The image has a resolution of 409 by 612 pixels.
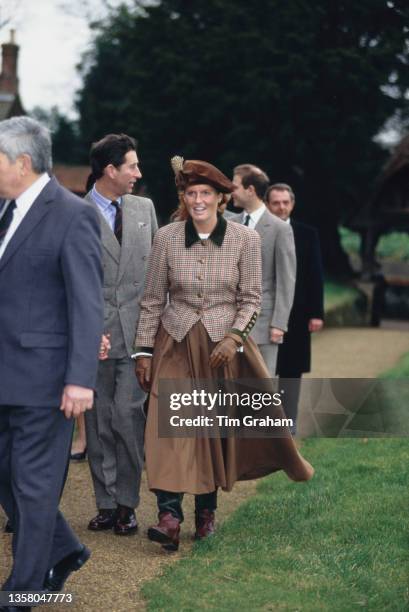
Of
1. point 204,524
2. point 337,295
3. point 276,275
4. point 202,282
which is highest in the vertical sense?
point 202,282

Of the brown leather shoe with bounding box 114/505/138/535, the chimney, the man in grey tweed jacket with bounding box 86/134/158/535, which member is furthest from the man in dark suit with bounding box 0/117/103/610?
the chimney

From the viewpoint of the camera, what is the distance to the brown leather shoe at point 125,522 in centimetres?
625

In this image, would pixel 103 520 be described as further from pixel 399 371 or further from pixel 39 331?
pixel 399 371

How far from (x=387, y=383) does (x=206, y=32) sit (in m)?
18.9

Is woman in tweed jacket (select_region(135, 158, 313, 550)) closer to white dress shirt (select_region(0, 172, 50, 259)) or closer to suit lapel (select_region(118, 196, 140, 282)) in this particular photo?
suit lapel (select_region(118, 196, 140, 282))

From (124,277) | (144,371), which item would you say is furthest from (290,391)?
(144,371)

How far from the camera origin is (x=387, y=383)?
42.7 ft

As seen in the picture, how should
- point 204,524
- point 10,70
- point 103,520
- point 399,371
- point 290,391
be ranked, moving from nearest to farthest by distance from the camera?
point 204,524 < point 103,520 < point 290,391 < point 399,371 < point 10,70

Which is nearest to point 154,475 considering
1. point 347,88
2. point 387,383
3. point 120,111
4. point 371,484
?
point 371,484

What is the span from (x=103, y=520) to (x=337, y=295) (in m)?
20.5

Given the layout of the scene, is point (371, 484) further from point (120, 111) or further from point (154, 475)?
point (120, 111)

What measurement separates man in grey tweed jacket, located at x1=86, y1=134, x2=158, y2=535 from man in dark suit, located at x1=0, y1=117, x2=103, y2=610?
1748mm

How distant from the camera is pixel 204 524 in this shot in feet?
20.3

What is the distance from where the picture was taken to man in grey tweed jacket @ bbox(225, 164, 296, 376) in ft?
26.6
